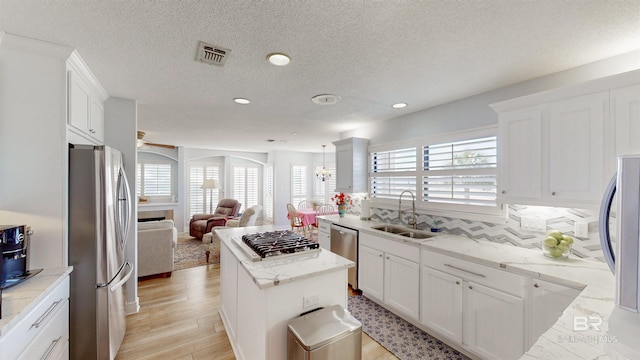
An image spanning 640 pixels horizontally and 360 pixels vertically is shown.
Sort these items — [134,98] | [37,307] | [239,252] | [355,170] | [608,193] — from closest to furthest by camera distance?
[608,193], [37,307], [239,252], [134,98], [355,170]

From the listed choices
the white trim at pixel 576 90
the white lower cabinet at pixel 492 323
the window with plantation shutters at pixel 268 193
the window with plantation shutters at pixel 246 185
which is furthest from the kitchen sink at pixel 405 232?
the window with plantation shutters at pixel 246 185

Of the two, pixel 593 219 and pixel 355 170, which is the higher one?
pixel 355 170

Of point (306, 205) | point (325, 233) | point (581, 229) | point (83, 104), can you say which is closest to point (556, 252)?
point (581, 229)

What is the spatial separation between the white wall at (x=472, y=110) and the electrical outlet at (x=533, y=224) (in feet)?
3.21

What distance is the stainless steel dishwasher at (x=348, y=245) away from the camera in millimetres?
3242

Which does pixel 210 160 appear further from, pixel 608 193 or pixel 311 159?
pixel 608 193

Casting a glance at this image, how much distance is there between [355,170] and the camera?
388cm

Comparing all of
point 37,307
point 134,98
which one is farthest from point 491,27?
point 134,98

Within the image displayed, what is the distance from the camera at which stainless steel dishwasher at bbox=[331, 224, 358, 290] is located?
3242 millimetres

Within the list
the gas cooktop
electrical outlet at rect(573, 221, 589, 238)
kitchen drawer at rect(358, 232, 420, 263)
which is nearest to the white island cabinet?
the gas cooktop

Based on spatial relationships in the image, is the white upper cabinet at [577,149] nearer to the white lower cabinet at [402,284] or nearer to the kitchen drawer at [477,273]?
the kitchen drawer at [477,273]

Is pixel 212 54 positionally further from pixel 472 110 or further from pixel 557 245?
pixel 557 245

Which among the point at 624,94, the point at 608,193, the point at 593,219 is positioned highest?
the point at 624,94

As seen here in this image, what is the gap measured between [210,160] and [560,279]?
8.03 m
